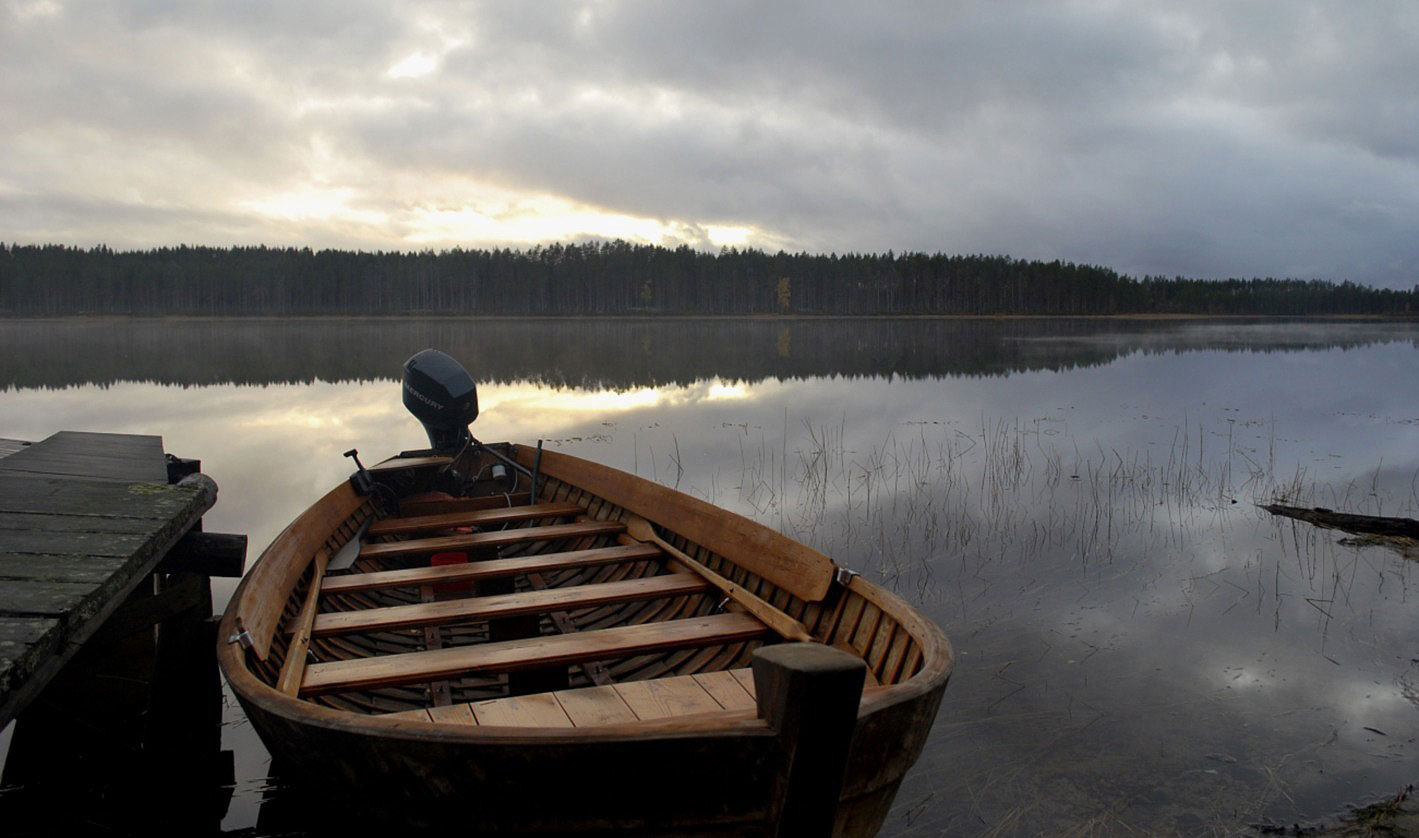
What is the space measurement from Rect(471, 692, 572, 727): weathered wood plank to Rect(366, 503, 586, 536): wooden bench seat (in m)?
3.49

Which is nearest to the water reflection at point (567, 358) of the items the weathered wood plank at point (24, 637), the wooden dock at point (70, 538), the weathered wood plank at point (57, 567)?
the wooden dock at point (70, 538)

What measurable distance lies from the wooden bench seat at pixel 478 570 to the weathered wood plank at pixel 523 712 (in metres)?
1.96

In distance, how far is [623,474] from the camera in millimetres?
6242

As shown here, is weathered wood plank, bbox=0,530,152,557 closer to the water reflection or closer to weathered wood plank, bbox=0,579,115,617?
weathered wood plank, bbox=0,579,115,617

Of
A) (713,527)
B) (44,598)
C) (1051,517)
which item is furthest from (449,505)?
(1051,517)

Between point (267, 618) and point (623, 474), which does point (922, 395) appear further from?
point (267, 618)

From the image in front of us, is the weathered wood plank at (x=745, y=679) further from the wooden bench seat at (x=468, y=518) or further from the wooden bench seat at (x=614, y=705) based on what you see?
the wooden bench seat at (x=468, y=518)

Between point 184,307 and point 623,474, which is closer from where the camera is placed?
point 623,474

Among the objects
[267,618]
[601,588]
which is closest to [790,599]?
[601,588]

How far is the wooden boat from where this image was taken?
7.22ft

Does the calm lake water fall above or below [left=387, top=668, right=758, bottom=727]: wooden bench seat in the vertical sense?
below

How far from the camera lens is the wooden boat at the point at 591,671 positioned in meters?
2.20

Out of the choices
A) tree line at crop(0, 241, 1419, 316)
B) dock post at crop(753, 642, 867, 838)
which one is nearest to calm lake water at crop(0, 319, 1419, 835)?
dock post at crop(753, 642, 867, 838)

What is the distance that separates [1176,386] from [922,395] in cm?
703
